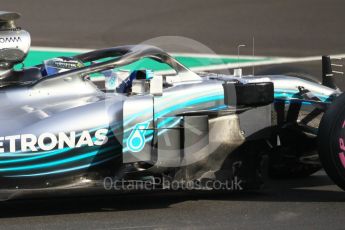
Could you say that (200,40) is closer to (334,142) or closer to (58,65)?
(58,65)

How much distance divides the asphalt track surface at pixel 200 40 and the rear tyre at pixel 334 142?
1.02ft

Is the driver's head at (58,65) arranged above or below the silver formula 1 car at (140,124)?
above

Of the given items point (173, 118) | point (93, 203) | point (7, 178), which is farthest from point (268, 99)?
point (7, 178)

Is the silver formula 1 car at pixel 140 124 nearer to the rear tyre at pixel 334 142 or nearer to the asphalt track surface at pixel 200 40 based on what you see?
the rear tyre at pixel 334 142

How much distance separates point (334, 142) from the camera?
4.95 meters

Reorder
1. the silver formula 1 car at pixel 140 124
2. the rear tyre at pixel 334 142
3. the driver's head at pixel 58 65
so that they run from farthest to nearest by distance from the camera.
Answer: the driver's head at pixel 58 65
the rear tyre at pixel 334 142
the silver formula 1 car at pixel 140 124

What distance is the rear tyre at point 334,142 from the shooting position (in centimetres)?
496

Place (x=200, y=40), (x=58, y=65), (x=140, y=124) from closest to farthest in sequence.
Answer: (x=140, y=124)
(x=58, y=65)
(x=200, y=40)

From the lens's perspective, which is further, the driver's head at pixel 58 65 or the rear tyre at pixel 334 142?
the driver's head at pixel 58 65

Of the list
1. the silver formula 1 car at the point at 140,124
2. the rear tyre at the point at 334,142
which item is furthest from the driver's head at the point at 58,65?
the rear tyre at the point at 334,142

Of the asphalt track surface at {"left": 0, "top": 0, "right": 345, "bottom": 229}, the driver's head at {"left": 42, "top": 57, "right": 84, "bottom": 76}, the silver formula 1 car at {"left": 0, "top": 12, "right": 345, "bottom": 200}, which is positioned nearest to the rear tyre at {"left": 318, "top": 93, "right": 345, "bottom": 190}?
the silver formula 1 car at {"left": 0, "top": 12, "right": 345, "bottom": 200}

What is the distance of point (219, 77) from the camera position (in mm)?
5504

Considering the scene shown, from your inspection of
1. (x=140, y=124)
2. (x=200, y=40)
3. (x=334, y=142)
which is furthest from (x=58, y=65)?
(x=200, y=40)

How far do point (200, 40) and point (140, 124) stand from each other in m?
8.10
